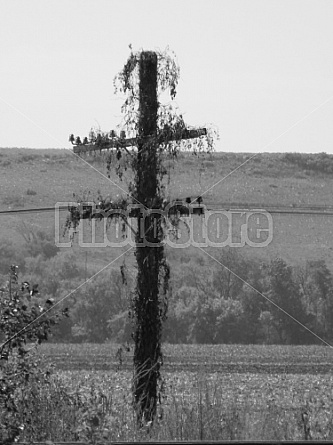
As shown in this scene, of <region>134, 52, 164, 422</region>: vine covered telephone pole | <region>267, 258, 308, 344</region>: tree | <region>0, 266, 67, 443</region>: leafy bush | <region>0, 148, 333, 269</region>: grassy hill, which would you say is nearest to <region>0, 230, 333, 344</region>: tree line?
<region>267, 258, 308, 344</region>: tree

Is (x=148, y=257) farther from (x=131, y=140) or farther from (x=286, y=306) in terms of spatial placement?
(x=286, y=306)

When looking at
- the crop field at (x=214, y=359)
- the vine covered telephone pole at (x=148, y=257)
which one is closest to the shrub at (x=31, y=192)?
the crop field at (x=214, y=359)

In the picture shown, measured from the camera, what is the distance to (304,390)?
68.0 ft

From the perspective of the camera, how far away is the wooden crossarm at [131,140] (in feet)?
38.1

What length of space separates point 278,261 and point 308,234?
22.3 metres

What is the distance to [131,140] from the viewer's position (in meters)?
11.8

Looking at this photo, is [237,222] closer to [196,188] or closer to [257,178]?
[196,188]

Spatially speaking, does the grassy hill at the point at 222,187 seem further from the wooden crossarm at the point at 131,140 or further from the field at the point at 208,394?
the wooden crossarm at the point at 131,140

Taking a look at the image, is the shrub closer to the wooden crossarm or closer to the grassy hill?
the grassy hill

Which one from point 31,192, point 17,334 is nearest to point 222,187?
point 31,192

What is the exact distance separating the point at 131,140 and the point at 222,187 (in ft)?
226

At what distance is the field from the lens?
393 inches

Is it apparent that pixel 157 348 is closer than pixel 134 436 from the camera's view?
No

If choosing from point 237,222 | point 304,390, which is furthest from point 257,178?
point 304,390
